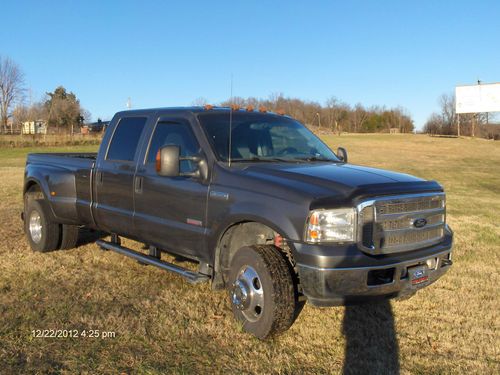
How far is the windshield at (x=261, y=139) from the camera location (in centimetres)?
482

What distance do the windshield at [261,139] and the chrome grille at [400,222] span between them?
128 centimetres

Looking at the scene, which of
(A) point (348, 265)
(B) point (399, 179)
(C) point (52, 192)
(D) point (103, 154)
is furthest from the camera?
(C) point (52, 192)

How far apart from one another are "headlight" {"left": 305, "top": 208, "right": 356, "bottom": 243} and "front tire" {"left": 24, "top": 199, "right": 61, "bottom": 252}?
419cm

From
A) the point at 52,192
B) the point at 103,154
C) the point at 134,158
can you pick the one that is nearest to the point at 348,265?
the point at 134,158

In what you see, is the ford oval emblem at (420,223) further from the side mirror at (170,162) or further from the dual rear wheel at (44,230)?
the dual rear wheel at (44,230)

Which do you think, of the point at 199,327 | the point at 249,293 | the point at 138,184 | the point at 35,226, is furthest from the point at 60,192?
the point at 249,293

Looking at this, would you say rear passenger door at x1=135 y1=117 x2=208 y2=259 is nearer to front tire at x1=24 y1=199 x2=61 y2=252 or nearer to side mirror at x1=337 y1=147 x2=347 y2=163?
side mirror at x1=337 y1=147 x2=347 y2=163

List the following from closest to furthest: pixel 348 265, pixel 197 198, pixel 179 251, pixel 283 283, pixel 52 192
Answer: pixel 348 265
pixel 283 283
pixel 197 198
pixel 179 251
pixel 52 192

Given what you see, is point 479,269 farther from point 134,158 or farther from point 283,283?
point 134,158

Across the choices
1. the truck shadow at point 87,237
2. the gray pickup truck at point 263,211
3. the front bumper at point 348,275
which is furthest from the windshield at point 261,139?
the truck shadow at point 87,237

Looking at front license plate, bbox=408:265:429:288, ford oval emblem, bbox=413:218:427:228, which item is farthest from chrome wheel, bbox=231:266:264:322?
ford oval emblem, bbox=413:218:427:228

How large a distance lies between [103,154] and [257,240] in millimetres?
2481

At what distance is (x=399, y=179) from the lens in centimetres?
429
